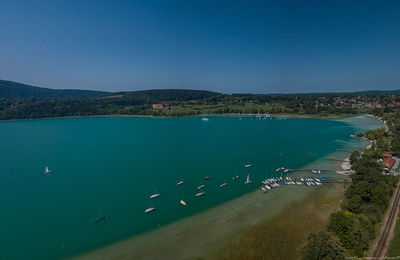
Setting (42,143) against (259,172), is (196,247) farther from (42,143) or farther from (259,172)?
(42,143)

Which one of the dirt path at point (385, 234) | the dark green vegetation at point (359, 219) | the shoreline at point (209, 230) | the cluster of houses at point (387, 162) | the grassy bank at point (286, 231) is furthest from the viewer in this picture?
the cluster of houses at point (387, 162)

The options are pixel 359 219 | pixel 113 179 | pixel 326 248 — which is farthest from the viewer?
pixel 113 179

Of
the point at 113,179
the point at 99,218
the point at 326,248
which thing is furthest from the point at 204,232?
the point at 113,179

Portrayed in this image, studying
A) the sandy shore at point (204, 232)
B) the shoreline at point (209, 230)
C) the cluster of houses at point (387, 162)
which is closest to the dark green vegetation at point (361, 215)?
the shoreline at point (209, 230)

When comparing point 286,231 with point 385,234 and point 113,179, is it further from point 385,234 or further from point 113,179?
point 113,179

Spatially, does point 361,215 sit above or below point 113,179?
above

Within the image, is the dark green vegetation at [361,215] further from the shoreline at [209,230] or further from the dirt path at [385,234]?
the shoreline at [209,230]

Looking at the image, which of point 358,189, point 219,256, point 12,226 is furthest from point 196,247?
point 12,226
